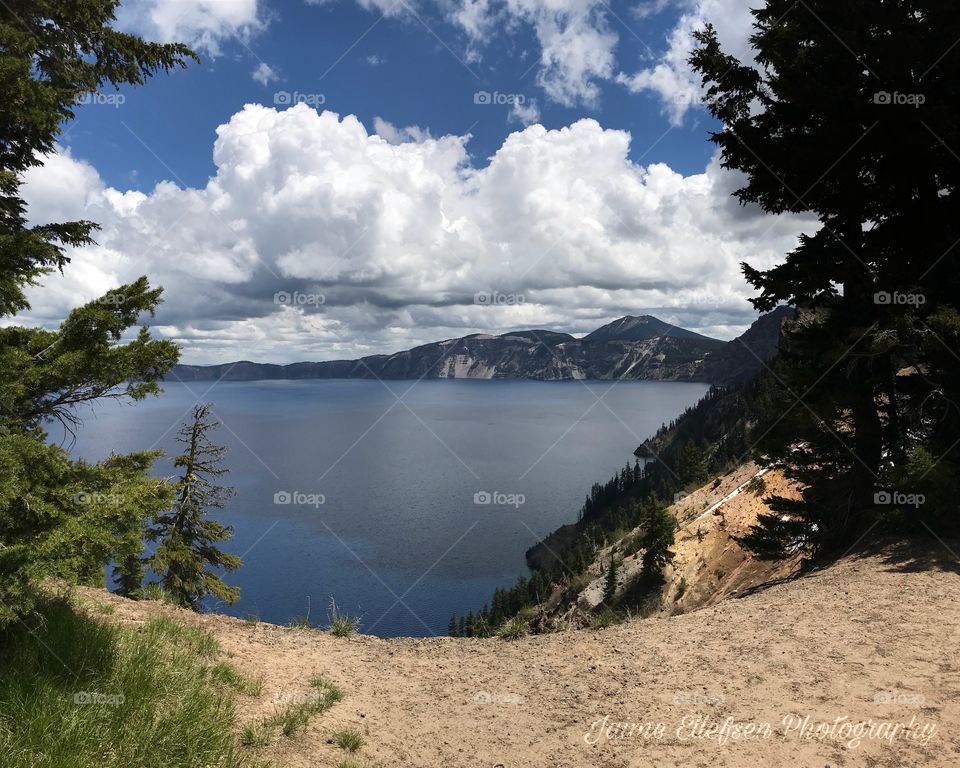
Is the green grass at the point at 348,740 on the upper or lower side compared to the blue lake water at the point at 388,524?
upper

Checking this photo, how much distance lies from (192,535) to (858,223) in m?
27.5

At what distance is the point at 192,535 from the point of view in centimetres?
2366

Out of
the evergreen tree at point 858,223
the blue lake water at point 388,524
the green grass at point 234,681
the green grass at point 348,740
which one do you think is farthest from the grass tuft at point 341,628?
the blue lake water at point 388,524

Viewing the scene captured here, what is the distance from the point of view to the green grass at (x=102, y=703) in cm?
435

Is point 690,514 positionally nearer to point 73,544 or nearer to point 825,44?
point 825,44

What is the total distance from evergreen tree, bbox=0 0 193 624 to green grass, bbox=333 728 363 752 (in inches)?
125

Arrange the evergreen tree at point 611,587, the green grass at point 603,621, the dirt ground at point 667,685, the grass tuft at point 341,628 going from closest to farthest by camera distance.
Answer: the dirt ground at point 667,685, the grass tuft at point 341,628, the green grass at point 603,621, the evergreen tree at point 611,587

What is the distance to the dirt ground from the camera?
5.58 meters

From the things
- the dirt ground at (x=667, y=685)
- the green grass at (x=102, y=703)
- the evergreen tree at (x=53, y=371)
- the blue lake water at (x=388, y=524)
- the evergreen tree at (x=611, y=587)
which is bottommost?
the blue lake water at (x=388, y=524)

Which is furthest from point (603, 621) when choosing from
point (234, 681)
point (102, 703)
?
point (102, 703)

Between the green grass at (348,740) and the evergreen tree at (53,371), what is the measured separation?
10.4ft

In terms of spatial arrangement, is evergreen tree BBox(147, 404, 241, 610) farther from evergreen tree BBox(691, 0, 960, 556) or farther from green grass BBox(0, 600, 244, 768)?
evergreen tree BBox(691, 0, 960, 556)

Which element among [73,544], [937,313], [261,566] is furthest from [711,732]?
[261,566]

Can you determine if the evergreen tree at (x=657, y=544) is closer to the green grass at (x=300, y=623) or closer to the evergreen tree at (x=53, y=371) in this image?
the green grass at (x=300, y=623)
